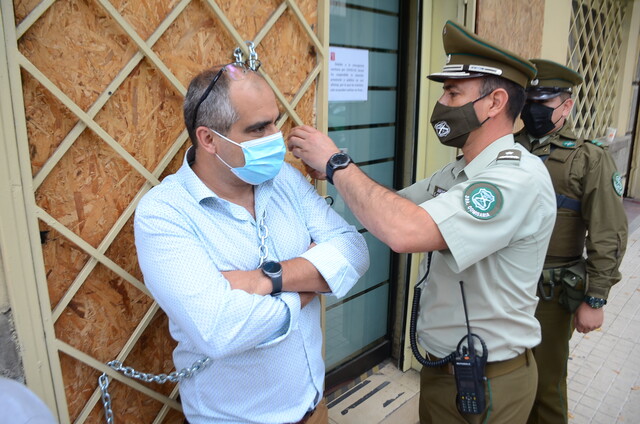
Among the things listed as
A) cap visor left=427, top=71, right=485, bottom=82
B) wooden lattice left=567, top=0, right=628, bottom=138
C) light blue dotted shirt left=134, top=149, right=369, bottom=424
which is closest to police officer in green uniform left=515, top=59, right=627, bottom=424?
cap visor left=427, top=71, right=485, bottom=82

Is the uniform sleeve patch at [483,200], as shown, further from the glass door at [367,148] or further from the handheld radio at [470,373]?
the glass door at [367,148]

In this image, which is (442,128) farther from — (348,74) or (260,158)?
(348,74)

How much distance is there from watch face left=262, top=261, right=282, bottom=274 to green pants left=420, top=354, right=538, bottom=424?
99 cm

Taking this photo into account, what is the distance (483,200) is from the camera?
1.62 metres

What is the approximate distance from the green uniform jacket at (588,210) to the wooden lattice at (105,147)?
1835 millimetres

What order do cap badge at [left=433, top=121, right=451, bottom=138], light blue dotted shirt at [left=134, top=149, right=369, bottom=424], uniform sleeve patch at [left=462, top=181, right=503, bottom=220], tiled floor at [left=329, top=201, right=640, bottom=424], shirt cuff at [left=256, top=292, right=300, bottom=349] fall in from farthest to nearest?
1. tiled floor at [left=329, top=201, right=640, bottom=424]
2. cap badge at [left=433, top=121, right=451, bottom=138]
3. uniform sleeve patch at [left=462, top=181, right=503, bottom=220]
4. shirt cuff at [left=256, top=292, right=300, bottom=349]
5. light blue dotted shirt at [left=134, top=149, right=369, bottom=424]

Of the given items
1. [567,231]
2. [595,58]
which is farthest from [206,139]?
[595,58]

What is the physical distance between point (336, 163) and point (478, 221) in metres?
0.58

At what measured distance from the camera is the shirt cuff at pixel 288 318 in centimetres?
150

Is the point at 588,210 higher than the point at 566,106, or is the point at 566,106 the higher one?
the point at 566,106

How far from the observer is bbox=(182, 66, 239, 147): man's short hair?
1.53 m

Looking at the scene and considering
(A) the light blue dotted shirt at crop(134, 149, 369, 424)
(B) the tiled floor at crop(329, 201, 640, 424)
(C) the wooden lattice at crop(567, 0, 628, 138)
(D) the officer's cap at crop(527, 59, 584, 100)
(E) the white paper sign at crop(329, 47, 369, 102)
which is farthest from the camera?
(C) the wooden lattice at crop(567, 0, 628, 138)

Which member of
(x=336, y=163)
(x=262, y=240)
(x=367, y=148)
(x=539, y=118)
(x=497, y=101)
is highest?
(x=497, y=101)

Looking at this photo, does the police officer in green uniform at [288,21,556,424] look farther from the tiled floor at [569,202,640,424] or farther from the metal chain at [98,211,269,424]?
the tiled floor at [569,202,640,424]
